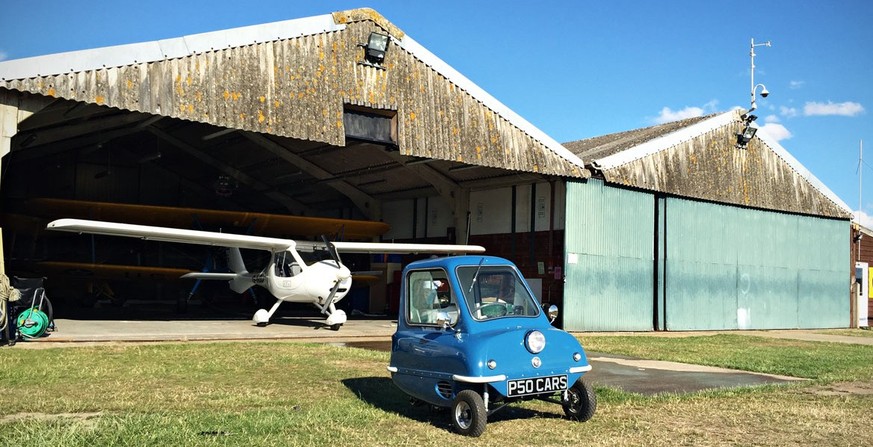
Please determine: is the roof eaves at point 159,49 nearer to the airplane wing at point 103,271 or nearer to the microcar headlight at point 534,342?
the airplane wing at point 103,271

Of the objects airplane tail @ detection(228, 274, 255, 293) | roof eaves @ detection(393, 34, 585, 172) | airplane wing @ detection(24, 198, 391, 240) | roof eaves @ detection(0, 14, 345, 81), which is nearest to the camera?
roof eaves @ detection(0, 14, 345, 81)

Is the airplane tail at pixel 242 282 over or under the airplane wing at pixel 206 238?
under

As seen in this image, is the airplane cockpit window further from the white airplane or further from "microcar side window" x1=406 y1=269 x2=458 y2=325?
"microcar side window" x1=406 y1=269 x2=458 y2=325

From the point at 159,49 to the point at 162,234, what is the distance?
421cm

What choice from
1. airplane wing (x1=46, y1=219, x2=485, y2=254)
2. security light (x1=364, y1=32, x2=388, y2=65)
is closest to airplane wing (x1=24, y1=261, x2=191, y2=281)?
airplane wing (x1=46, y1=219, x2=485, y2=254)

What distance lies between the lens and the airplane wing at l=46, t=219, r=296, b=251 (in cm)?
1485

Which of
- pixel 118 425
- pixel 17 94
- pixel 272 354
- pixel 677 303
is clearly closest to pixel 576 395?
pixel 118 425

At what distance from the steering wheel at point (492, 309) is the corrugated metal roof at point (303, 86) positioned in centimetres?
1021

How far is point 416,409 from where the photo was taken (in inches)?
307

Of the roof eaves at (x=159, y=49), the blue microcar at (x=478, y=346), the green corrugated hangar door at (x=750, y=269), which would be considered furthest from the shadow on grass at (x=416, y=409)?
the green corrugated hangar door at (x=750, y=269)

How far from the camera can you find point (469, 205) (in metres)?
25.4

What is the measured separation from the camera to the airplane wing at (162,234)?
1485cm

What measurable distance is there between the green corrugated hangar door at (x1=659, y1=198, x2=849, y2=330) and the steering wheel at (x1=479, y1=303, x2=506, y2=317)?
17661mm

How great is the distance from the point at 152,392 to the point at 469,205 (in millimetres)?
17871
